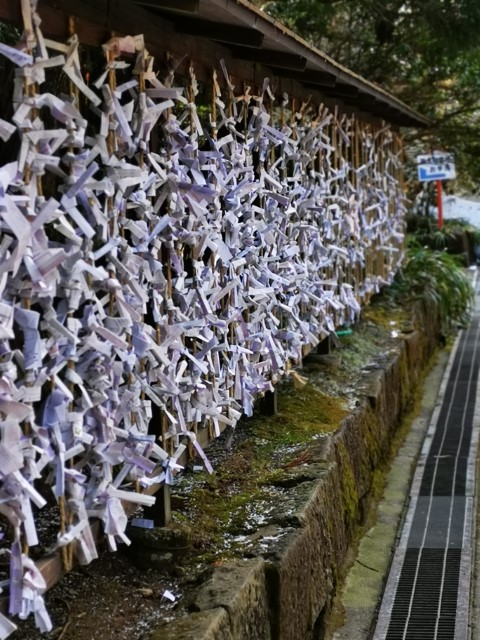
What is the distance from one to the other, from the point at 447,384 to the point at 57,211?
8.63 metres

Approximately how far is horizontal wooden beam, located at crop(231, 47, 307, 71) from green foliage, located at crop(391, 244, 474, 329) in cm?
687

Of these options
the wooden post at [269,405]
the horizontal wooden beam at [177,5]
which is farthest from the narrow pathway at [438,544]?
the horizontal wooden beam at [177,5]

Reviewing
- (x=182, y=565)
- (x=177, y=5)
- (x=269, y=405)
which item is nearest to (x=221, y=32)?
(x=177, y=5)

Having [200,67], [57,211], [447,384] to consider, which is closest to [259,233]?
[200,67]

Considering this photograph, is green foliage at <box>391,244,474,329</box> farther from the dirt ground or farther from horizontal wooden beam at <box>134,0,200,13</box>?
horizontal wooden beam at <box>134,0,200,13</box>

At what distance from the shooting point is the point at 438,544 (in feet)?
19.8

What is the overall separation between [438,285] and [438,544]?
310 inches

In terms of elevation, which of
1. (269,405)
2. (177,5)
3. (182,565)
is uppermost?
(177,5)

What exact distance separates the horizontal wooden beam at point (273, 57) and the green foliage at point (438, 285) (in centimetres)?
687

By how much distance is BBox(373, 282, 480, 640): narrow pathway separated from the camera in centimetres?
498

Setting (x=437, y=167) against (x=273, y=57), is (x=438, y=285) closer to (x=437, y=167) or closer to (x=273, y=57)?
(x=437, y=167)

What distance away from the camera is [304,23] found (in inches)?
495

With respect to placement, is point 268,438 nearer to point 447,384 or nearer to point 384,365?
point 384,365

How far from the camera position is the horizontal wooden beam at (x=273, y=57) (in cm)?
522
